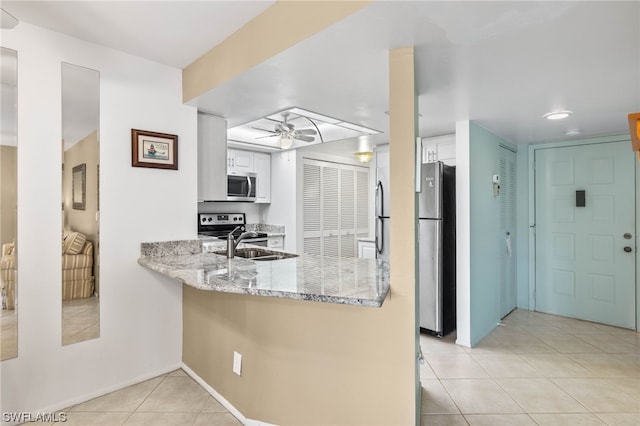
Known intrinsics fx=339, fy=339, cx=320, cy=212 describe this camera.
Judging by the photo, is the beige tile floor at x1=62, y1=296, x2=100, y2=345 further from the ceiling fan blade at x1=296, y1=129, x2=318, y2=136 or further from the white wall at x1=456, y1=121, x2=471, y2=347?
the white wall at x1=456, y1=121, x2=471, y2=347

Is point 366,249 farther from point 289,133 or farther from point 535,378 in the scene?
point 535,378

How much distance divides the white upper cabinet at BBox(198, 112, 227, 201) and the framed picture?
0.94ft

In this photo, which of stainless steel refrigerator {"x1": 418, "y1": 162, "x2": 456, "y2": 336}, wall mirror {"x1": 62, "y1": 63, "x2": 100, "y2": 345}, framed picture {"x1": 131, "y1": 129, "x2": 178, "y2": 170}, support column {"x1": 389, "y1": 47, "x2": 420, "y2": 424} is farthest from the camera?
stainless steel refrigerator {"x1": 418, "y1": 162, "x2": 456, "y2": 336}

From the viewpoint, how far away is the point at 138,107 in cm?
245

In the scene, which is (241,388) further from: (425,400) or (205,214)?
(205,214)

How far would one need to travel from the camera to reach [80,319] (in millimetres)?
2207

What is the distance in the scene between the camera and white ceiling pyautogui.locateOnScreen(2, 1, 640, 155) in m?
1.47

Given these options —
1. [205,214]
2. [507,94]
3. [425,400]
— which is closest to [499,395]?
[425,400]

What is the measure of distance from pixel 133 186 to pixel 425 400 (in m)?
2.54

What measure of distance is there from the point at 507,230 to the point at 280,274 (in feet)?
10.8

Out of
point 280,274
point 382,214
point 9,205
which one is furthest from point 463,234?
point 9,205

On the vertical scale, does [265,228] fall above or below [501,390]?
above

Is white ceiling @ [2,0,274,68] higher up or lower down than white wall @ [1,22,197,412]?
higher up

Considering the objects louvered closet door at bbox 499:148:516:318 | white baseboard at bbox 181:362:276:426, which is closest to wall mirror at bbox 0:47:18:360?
white baseboard at bbox 181:362:276:426
